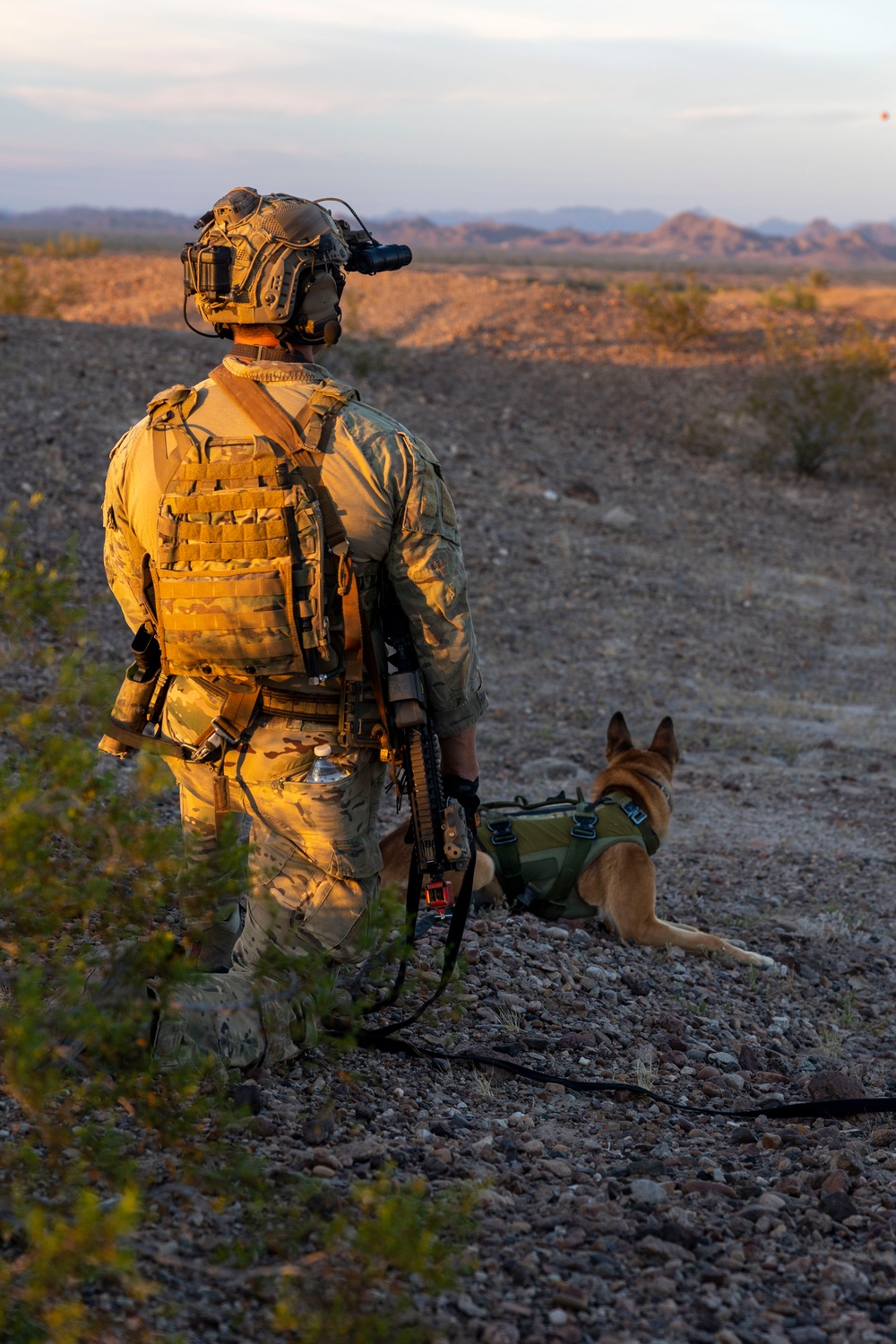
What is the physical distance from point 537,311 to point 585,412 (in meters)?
5.90

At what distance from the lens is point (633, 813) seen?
16.2ft

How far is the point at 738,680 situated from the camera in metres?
9.61

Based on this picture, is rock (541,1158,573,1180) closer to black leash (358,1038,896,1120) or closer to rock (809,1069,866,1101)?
black leash (358,1038,896,1120)

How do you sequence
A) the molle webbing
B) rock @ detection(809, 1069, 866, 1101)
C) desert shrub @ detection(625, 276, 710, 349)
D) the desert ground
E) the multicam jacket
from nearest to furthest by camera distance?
the desert ground < the molle webbing < the multicam jacket < rock @ detection(809, 1069, 866, 1101) < desert shrub @ detection(625, 276, 710, 349)

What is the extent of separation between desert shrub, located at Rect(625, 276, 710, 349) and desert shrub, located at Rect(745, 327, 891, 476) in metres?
3.95

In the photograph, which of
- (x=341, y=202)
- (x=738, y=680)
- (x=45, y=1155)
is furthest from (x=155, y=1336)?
(x=738, y=680)

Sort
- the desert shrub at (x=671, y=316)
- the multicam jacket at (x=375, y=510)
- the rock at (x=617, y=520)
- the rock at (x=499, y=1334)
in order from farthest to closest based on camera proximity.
A: the desert shrub at (x=671, y=316), the rock at (x=617, y=520), the multicam jacket at (x=375, y=510), the rock at (x=499, y=1334)

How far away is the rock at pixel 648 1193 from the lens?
2.65 metres

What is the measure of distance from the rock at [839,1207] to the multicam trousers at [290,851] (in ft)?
4.05

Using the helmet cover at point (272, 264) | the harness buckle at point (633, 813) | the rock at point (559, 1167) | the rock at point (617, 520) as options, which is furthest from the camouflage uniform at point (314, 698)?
the rock at point (617, 520)

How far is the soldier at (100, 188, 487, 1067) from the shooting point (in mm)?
2748

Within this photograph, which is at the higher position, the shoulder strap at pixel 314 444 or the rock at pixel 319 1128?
the shoulder strap at pixel 314 444

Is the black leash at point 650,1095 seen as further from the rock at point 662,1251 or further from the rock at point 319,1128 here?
the rock at point 662,1251

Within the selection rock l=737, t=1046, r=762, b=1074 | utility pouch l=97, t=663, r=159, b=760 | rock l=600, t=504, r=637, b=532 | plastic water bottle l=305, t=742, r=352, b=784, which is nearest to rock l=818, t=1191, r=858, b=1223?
rock l=737, t=1046, r=762, b=1074
